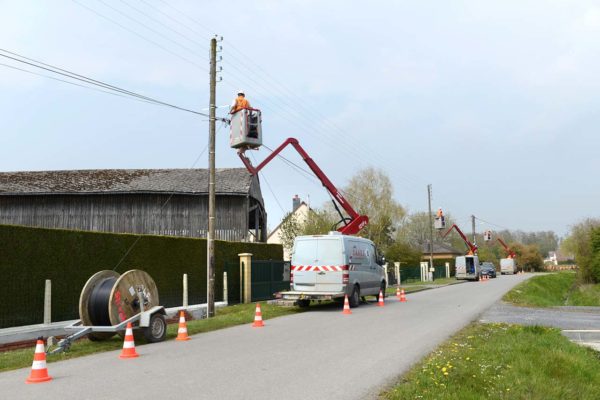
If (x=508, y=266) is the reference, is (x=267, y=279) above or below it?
above

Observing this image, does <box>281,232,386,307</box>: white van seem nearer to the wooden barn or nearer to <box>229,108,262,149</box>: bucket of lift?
<box>229,108,262,149</box>: bucket of lift

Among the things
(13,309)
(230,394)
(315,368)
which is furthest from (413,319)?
(13,309)

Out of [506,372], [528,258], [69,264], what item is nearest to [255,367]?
[506,372]

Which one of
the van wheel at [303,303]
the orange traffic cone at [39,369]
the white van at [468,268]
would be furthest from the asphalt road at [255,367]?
the white van at [468,268]

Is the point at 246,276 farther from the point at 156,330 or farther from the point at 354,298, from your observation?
the point at 156,330

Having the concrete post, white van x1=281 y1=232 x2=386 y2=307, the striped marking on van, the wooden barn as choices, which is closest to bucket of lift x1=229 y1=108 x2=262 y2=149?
white van x1=281 y1=232 x2=386 y2=307

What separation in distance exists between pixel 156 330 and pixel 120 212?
24790 millimetres

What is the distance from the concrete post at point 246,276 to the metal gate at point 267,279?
17.0 inches

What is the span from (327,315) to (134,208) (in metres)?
21.6

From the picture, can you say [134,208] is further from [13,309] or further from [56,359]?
[56,359]

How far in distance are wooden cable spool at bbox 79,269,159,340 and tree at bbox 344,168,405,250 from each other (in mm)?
38689

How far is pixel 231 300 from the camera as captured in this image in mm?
22266

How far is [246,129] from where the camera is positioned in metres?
17.1

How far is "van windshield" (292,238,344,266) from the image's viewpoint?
1800 cm
